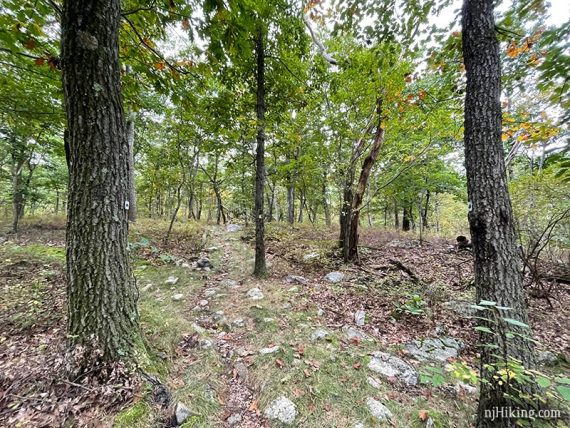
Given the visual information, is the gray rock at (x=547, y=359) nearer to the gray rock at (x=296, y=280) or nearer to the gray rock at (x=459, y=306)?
the gray rock at (x=459, y=306)

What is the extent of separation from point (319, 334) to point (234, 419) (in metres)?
1.54

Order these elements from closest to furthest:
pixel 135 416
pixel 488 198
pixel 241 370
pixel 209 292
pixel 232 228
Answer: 1. pixel 135 416
2. pixel 488 198
3. pixel 241 370
4. pixel 209 292
5. pixel 232 228

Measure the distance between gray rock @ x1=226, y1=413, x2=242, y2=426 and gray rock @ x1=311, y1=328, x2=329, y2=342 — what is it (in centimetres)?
134

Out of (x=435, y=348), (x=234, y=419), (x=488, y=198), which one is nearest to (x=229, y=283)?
(x=234, y=419)

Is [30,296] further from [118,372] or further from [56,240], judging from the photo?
[56,240]

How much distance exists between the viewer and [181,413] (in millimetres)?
2084

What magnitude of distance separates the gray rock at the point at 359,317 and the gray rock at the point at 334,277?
133 cm

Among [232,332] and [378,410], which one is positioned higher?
[232,332]

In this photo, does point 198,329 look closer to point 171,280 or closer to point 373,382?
point 171,280

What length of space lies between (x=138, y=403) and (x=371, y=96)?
21.5ft

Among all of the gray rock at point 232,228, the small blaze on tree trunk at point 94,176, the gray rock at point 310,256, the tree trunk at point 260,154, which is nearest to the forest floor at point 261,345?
the small blaze on tree trunk at point 94,176

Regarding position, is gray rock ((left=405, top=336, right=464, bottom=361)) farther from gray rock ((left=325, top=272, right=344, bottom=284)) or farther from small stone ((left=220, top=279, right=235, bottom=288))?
small stone ((left=220, top=279, right=235, bottom=288))

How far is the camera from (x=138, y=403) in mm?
1943

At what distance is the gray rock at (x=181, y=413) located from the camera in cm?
203
